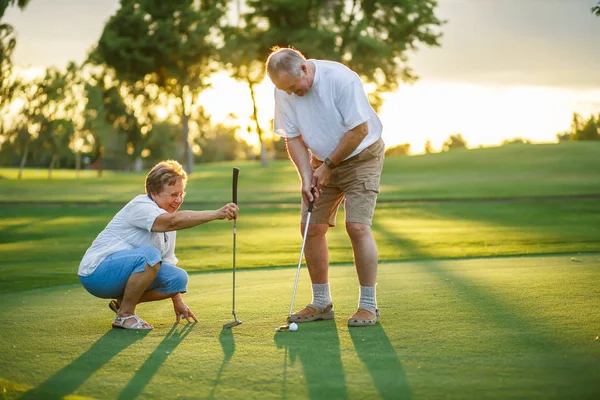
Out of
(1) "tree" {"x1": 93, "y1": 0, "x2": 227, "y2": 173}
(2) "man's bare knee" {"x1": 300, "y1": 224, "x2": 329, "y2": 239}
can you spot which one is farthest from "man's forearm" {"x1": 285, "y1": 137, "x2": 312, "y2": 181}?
(1) "tree" {"x1": 93, "y1": 0, "x2": 227, "y2": 173}

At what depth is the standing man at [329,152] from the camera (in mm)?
5168

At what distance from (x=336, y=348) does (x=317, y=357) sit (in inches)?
9.2

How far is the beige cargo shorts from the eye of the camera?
5340 millimetres

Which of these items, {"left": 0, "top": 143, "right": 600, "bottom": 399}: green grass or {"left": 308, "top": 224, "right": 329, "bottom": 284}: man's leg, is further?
{"left": 308, "top": 224, "right": 329, "bottom": 284}: man's leg

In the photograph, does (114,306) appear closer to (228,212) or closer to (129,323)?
(129,323)

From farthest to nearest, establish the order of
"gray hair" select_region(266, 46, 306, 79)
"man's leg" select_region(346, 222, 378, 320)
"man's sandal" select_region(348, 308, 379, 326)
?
"man's leg" select_region(346, 222, 378, 320) < "gray hair" select_region(266, 46, 306, 79) < "man's sandal" select_region(348, 308, 379, 326)

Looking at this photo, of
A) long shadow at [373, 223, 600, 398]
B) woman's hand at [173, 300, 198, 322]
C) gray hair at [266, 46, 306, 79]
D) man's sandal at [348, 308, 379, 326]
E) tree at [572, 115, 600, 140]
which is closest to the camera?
long shadow at [373, 223, 600, 398]

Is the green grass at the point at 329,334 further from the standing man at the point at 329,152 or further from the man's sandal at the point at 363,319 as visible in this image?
the standing man at the point at 329,152

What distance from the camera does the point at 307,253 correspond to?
5629 millimetres

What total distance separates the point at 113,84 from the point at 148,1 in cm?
813

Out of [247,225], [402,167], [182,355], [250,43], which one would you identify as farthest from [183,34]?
[182,355]

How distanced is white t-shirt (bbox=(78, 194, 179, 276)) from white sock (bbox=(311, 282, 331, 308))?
1119 millimetres

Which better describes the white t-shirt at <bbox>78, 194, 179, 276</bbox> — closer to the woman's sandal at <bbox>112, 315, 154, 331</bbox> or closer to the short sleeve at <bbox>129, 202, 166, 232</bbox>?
the short sleeve at <bbox>129, 202, 166, 232</bbox>

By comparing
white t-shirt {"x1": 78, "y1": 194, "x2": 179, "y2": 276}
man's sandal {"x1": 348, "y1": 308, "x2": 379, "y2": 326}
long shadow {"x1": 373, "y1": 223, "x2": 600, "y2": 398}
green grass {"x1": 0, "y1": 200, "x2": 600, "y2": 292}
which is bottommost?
green grass {"x1": 0, "y1": 200, "x2": 600, "y2": 292}
